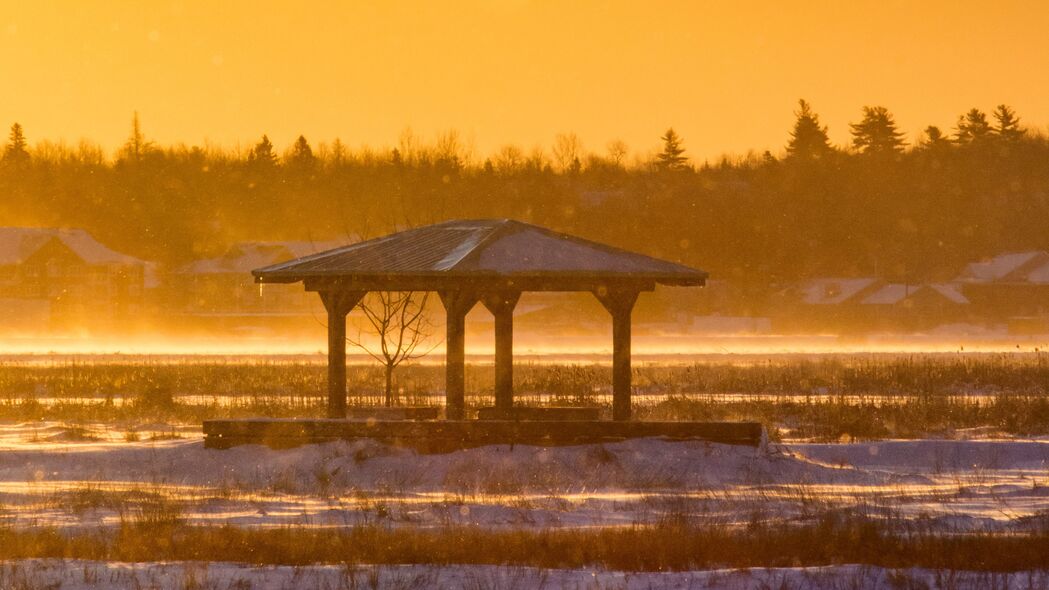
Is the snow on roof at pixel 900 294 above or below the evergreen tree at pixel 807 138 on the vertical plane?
below

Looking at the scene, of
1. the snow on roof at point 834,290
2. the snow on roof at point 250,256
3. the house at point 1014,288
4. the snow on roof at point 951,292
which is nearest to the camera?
the snow on roof at point 951,292

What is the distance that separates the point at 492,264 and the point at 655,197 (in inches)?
4654

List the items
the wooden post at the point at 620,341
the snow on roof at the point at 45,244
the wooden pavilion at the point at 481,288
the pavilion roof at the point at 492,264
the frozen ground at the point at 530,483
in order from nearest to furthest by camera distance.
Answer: the frozen ground at the point at 530,483 → the wooden pavilion at the point at 481,288 → the pavilion roof at the point at 492,264 → the wooden post at the point at 620,341 → the snow on roof at the point at 45,244

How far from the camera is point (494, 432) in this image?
19.7 metres

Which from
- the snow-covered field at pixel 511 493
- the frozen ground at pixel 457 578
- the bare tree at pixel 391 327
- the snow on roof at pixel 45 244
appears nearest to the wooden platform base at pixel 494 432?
the snow-covered field at pixel 511 493

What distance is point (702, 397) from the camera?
1302 inches

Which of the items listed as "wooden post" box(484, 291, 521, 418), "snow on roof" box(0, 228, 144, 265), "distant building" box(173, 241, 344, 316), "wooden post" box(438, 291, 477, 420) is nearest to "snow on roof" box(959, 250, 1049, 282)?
"distant building" box(173, 241, 344, 316)

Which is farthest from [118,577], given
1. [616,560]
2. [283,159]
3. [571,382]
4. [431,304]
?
[283,159]

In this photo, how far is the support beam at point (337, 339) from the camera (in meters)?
21.2

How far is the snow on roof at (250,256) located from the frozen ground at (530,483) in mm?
84066

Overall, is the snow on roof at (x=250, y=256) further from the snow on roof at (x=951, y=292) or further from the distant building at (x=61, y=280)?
the snow on roof at (x=951, y=292)

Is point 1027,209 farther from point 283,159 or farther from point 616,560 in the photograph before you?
point 616,560

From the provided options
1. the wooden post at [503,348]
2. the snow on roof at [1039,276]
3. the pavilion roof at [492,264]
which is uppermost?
the snow on roof at [1039,276]

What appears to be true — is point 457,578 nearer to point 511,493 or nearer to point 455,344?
point 511,493
